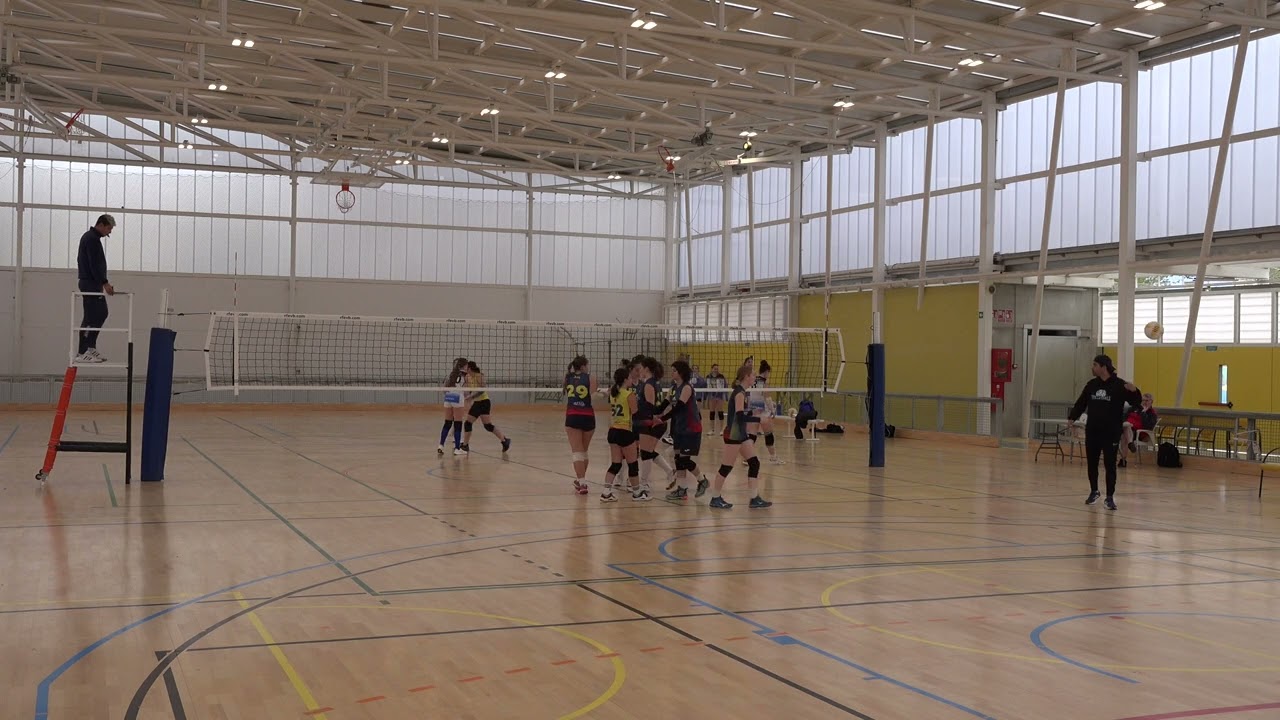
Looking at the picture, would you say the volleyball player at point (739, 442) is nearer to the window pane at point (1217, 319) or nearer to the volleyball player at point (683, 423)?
the volleyball player at point (683, 423)

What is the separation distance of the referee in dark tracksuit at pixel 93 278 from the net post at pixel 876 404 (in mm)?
11447

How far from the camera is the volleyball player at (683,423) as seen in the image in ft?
40.8

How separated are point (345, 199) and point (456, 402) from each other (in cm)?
1667

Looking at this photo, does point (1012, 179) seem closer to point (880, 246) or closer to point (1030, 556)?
point (880, 246)

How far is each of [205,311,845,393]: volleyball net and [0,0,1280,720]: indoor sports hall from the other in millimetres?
169

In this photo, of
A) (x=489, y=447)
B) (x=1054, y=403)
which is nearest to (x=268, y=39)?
(x=489, y=447)

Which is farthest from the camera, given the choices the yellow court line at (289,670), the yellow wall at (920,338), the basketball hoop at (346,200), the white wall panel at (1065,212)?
the basketball hoop at (346,200)

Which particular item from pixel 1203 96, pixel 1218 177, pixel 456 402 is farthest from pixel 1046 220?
pixel 456 402

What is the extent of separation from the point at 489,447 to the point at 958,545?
39.6 ft

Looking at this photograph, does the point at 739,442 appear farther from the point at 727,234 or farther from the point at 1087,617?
the point at 727,234

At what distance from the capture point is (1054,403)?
2255 centimetres

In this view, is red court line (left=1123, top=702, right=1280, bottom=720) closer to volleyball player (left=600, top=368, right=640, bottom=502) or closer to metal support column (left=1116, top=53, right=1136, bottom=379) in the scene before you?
volleyball player (left=600, top=368, right=640, bottom=502)

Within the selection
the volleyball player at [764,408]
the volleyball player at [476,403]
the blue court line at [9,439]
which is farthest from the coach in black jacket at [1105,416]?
the blue court line at [9,439]

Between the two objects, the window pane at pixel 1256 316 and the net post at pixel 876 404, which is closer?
the net post at pixel 876 404
